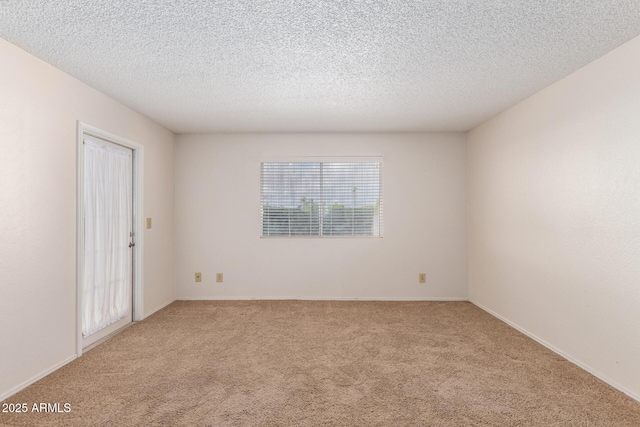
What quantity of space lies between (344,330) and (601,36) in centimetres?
323

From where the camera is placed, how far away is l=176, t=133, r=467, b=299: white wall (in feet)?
16.4

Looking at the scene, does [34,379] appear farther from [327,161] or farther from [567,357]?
[567,357]

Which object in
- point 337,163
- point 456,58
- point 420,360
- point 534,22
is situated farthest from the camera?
point 337,163

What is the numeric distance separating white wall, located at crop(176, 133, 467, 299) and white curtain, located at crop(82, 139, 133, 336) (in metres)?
1.14

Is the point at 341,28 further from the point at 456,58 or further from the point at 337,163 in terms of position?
the point at 337,163

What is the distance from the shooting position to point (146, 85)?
3.17 metres

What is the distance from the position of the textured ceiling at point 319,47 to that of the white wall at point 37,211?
234mm

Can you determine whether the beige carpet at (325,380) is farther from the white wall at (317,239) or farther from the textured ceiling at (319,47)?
the textured ceiling at (319,47)

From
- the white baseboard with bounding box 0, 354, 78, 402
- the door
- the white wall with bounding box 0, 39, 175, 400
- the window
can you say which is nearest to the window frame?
the window

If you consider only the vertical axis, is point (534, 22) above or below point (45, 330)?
above

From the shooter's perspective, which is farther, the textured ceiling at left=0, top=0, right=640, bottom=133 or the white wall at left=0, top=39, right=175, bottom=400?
the white wall at left=0, top=39, right=175, bottom=400

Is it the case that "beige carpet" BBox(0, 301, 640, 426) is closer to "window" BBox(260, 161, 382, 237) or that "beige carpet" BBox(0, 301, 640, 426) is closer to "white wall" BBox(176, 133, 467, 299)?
"white wall" BBox(176, 133, 467, 299)

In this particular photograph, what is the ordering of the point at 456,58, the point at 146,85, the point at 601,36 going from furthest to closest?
the point at 146,85 → the point at 456,58 → the point at 601,36

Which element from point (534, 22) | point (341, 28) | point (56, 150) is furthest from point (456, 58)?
point (56, 150)
